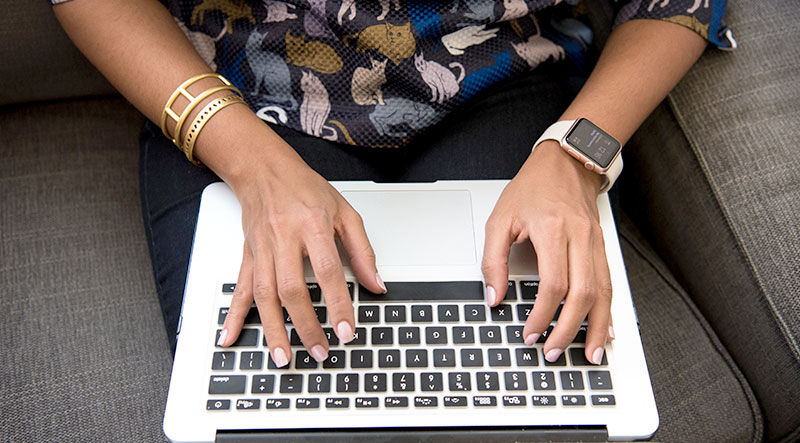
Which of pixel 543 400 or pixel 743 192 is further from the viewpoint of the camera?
pixel 743 192

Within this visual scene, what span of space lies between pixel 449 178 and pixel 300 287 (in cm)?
31

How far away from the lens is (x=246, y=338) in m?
0.59

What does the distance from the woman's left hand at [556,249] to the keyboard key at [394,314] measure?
0.10 meters

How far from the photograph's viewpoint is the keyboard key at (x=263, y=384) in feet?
1.85

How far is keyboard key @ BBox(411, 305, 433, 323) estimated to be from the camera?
23.7 inches

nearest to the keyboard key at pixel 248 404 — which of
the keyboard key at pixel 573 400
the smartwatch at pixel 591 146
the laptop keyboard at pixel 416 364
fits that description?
the laptop keyboard at pixel 416 364

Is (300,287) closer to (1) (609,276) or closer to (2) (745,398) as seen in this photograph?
(1) (609,276)

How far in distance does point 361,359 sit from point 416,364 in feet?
0.19

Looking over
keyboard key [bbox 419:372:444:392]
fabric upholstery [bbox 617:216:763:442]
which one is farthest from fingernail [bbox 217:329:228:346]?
fabric upholstery [bbox 617:216:763:442]

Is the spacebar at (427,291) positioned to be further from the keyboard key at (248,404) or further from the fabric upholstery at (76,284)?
the fabric upholstery at (76,284)

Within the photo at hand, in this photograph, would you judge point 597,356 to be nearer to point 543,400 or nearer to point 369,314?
point 543,400

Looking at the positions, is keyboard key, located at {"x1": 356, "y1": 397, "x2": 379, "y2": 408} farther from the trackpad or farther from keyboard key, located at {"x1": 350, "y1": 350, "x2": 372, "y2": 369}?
the trackpad

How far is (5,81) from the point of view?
90 centimetres

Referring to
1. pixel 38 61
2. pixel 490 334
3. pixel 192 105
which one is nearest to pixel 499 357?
pixel 490 334
